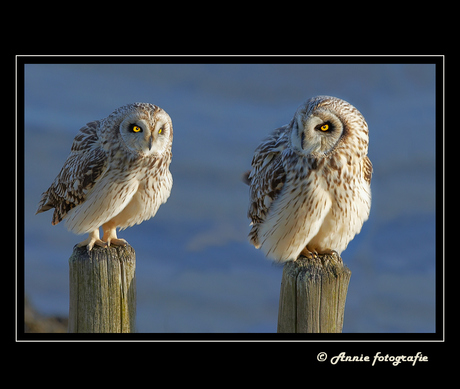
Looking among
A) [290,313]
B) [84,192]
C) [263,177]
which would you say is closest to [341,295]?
[290,313]

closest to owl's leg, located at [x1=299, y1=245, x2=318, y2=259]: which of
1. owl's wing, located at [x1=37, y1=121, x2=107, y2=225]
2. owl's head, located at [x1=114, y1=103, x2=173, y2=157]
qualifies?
owl's head, located at [x1=114, y1=103, x2=173, y2=157]

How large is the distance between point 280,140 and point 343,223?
2.66ft

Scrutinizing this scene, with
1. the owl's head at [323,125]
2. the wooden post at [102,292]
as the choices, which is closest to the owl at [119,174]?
the wooden post at [102,292]

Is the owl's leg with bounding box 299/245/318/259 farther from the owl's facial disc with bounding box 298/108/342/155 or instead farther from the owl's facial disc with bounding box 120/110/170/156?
the owl's facial disc with bounding box 120/110/170/156

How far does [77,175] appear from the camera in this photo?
4.38 metres

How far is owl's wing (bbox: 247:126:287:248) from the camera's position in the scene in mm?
4047

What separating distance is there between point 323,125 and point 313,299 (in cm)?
120

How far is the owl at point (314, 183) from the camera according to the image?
369 centimetres

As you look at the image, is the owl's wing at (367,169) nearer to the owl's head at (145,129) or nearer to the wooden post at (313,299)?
the wooden post at (313,299)

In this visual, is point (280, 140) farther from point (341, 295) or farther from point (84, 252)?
point (84, 252)

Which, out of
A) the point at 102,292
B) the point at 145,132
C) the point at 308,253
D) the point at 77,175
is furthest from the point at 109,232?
the point at 308,253

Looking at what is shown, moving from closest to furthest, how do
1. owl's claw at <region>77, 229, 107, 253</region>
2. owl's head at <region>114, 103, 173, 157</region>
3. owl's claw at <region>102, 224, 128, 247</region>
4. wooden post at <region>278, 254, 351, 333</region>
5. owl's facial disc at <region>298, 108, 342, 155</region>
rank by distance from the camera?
1. wooden post at <region>278, 254, 351, 333</region>
2. owl's facial disc at <region>298, 108, 342, 155</region>
3. owl's head at <region>114, 103, 173, 157</region>
4. owl's claw at <region>77, 229, 107, 253</region>
5. owl's claw at <region>102, 224, 128, 247</region>

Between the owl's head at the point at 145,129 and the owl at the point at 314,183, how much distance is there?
81cm
